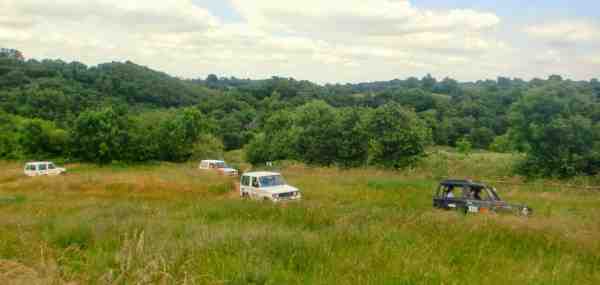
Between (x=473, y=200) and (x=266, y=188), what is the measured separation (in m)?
8.28

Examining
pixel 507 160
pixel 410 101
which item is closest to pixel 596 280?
pixel 507 160

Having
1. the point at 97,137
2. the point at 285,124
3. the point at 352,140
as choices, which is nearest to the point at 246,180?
the point at 352,140

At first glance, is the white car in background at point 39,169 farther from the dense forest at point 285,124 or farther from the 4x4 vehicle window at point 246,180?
the 4x4 vehicle window at point 246,180

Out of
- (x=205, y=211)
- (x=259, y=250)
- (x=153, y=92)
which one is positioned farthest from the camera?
(x=153, y=92)

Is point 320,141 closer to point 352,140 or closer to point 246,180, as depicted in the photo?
point 352,140

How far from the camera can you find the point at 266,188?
59.0 feet

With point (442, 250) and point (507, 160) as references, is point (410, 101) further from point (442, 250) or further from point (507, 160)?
point (442, 250)

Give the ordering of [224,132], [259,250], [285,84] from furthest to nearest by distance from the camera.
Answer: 1. [285,84]
2. [224,132]
3. [259,250]

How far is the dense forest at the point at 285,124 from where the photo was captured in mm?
26703

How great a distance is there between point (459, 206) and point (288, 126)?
135ft

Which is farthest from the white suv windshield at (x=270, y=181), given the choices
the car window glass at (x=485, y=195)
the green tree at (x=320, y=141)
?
the green tree at (x=320, y=141)

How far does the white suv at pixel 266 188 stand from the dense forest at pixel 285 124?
536 inches

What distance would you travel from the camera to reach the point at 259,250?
6.08m

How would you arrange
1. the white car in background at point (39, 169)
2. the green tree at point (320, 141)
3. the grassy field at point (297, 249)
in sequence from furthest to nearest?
the green tree at point (320, 141) < the white car in background at point (39, 169) < the grassy field at point (297, 249)
